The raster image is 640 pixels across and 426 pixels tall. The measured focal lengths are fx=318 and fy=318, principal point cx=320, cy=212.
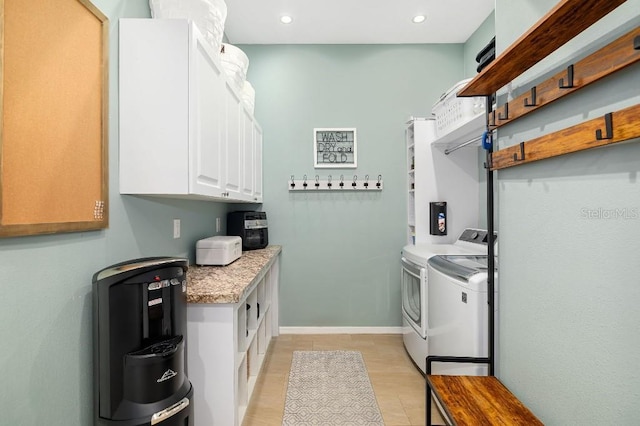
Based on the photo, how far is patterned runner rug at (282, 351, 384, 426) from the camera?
200 cm

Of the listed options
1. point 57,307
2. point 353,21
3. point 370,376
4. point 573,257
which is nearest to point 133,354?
point 57,307

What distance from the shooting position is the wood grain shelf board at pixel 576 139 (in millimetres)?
826

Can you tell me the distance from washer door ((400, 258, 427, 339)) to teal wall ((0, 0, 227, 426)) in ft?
6.34

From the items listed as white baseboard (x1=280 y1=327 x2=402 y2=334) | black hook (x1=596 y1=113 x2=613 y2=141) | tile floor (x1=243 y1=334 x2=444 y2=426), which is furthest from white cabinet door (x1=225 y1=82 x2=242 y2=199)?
black hook (x1=596 y1=113 x2=613 y2=141)

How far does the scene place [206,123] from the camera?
1689 millimetres

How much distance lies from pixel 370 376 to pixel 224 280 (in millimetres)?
1478

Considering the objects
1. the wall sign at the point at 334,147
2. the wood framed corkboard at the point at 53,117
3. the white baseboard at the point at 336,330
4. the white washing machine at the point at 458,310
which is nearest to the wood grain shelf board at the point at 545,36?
the white washing machine at the point at 458,310

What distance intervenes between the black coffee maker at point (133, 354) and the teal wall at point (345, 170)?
2170 mm

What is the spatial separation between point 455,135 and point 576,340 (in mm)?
1969

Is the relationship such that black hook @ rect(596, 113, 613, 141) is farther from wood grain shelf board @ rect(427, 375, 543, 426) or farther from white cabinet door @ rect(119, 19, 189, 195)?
white cabinet door @ rect(119, 19, 189, 195)

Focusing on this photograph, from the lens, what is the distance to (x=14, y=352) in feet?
3.17

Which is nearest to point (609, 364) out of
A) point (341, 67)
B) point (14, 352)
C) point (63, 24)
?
point (14, 352)

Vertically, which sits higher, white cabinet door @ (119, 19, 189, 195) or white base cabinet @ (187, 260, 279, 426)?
white cabinet door @ (119, 19, 189, 195)

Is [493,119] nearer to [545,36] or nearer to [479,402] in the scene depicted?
[545,36]
